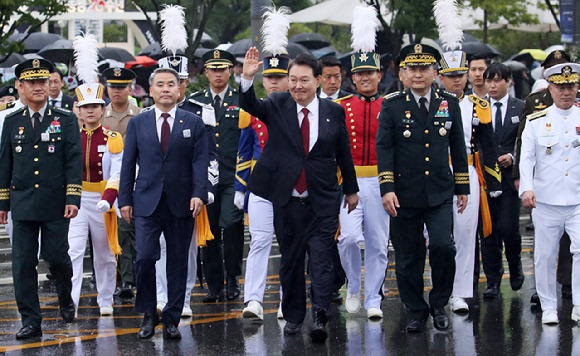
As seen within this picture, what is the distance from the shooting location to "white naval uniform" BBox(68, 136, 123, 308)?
9617 millimetres

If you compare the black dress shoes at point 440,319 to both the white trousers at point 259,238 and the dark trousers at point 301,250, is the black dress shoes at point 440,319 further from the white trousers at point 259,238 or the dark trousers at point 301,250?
Result: the white trousers at point 259,238

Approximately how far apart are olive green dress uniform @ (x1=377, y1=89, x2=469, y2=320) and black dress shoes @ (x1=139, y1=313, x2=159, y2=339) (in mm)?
2103

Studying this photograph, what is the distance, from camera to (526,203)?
8.71 m

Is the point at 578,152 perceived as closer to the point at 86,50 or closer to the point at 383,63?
the point at 86,50

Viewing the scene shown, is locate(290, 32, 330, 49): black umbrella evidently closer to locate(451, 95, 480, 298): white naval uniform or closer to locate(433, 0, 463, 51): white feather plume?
locate(433, 0, 463, 51): white feather plume

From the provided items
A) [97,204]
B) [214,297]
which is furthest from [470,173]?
[97,204]

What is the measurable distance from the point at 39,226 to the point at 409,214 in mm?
3247

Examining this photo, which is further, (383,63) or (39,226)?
(383,63)

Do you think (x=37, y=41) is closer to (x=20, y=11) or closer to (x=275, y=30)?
(x=20, y=11)

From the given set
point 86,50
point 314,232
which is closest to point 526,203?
point 314,232

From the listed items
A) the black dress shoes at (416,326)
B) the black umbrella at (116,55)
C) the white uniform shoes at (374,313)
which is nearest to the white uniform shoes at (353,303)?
the white uniform shoes at (374,313)

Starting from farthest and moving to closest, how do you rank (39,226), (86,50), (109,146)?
(86,50)
(109,146)
(39,226)

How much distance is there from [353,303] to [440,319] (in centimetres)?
103

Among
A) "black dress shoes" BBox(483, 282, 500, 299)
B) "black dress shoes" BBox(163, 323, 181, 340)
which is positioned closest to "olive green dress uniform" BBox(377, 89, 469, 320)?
"black dress shoes" BBox(483, 282, 500, 299)
